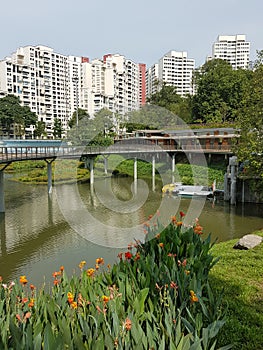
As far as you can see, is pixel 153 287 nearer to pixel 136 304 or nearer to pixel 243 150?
pixel 136 304

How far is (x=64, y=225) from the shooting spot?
14.4 metres

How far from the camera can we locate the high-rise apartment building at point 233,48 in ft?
306

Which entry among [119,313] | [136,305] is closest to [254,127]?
[136,305]

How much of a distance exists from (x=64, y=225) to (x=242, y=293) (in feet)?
33.8

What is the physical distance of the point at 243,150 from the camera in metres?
13.6

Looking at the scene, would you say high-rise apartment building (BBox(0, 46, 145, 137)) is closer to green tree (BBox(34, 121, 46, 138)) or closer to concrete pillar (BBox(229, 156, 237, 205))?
green tree (BBox(34, 121, 46, 138))

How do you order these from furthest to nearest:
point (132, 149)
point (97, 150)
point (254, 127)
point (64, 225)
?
point (132, 149), point (97, 150), point (64, 225), point (254, 127)

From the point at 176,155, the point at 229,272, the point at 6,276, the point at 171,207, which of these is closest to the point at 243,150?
the point at 171,207

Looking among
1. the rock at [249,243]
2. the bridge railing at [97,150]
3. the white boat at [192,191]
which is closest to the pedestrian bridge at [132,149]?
the bridge railing at [97,150]

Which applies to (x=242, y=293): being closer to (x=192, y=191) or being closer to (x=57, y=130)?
(x=192, y=191)

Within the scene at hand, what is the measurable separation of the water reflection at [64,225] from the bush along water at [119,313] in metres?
5.38

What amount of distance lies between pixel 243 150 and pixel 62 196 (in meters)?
11.7

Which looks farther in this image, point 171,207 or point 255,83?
point 171,207

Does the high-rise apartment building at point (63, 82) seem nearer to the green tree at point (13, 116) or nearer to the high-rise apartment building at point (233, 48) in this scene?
the green tree at point (13, 116)
